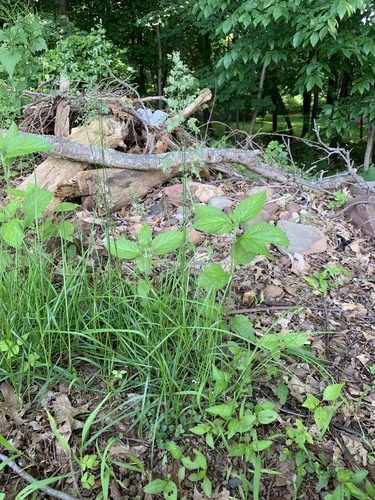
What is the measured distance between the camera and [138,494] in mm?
1261

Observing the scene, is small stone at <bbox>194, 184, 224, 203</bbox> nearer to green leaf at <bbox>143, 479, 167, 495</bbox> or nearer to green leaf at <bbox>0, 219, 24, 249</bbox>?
green leaf at <bbox>0, 219, 24, 249</bbox>

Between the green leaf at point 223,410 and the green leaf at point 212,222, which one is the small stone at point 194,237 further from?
the green leaf at point 223,410

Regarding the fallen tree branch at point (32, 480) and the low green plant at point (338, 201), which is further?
the low green plant at point (338, 201)

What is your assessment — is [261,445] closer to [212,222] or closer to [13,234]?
[212,222]

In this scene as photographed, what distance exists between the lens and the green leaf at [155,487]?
1213 millimetres

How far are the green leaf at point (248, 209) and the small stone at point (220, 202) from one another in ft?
4.30

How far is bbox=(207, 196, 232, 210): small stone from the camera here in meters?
3.00

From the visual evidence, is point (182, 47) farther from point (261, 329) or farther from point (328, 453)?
point (328, 453)

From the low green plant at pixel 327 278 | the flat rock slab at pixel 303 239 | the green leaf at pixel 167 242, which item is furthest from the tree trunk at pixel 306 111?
the green leaf at pixel 167 242

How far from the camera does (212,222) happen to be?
5.30 feet

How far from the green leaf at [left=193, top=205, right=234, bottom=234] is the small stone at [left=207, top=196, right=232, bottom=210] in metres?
1.34

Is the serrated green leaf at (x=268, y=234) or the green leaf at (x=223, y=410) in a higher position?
the serrated green leaf at (x=268, y=234)

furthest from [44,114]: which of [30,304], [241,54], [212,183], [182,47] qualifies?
[182,47]

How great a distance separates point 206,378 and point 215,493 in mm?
354
